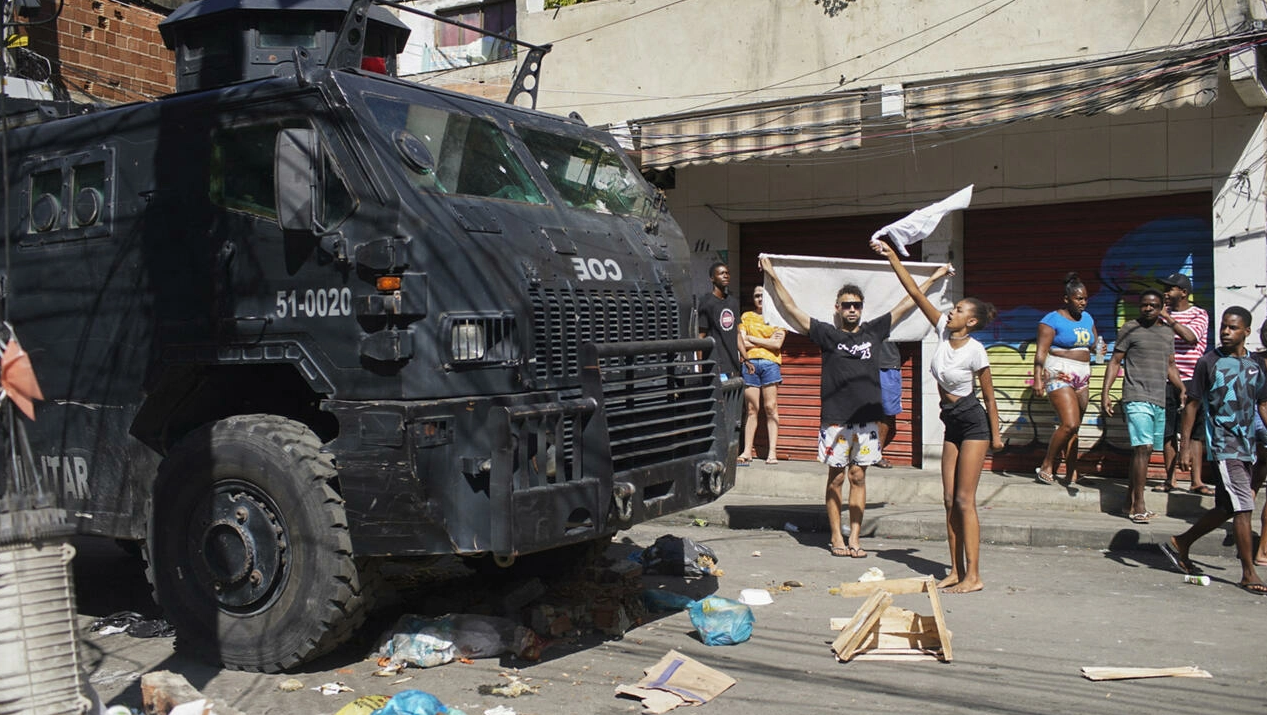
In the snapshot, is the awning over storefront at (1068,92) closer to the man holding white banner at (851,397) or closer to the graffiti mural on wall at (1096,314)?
the graffiti mural on wall at (1096,314)

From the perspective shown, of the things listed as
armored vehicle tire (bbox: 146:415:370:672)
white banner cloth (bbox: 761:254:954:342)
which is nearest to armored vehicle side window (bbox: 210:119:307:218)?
armored vehicle tire (bbox: 146:415:370:672)

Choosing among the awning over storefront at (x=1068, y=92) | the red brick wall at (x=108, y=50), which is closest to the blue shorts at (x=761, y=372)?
the awning over storefront at (x=1068, y=92)

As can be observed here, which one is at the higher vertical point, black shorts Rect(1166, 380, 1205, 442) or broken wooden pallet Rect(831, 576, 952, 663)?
black shorts Rect(1166, 380, 1205, 442)

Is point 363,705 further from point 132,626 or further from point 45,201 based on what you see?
point 45,201

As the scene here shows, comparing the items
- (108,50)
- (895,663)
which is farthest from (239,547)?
(108,50)

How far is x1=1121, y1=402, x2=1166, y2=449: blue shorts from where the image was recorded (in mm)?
9422

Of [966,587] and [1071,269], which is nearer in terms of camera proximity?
[966,587]

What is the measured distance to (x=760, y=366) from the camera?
12.2m

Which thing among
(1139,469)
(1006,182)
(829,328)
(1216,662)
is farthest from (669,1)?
(1216,662)

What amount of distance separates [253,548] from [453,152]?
7.05 feet

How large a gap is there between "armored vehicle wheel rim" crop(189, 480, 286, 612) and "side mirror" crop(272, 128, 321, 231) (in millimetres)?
1293

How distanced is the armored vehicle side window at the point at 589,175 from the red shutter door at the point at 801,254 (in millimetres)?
5882

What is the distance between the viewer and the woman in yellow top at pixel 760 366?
1202 centimetres

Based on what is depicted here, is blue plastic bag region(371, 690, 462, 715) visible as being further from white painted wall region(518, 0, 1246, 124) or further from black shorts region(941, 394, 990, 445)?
white painted wall region(518, 0, 1246, 124)
